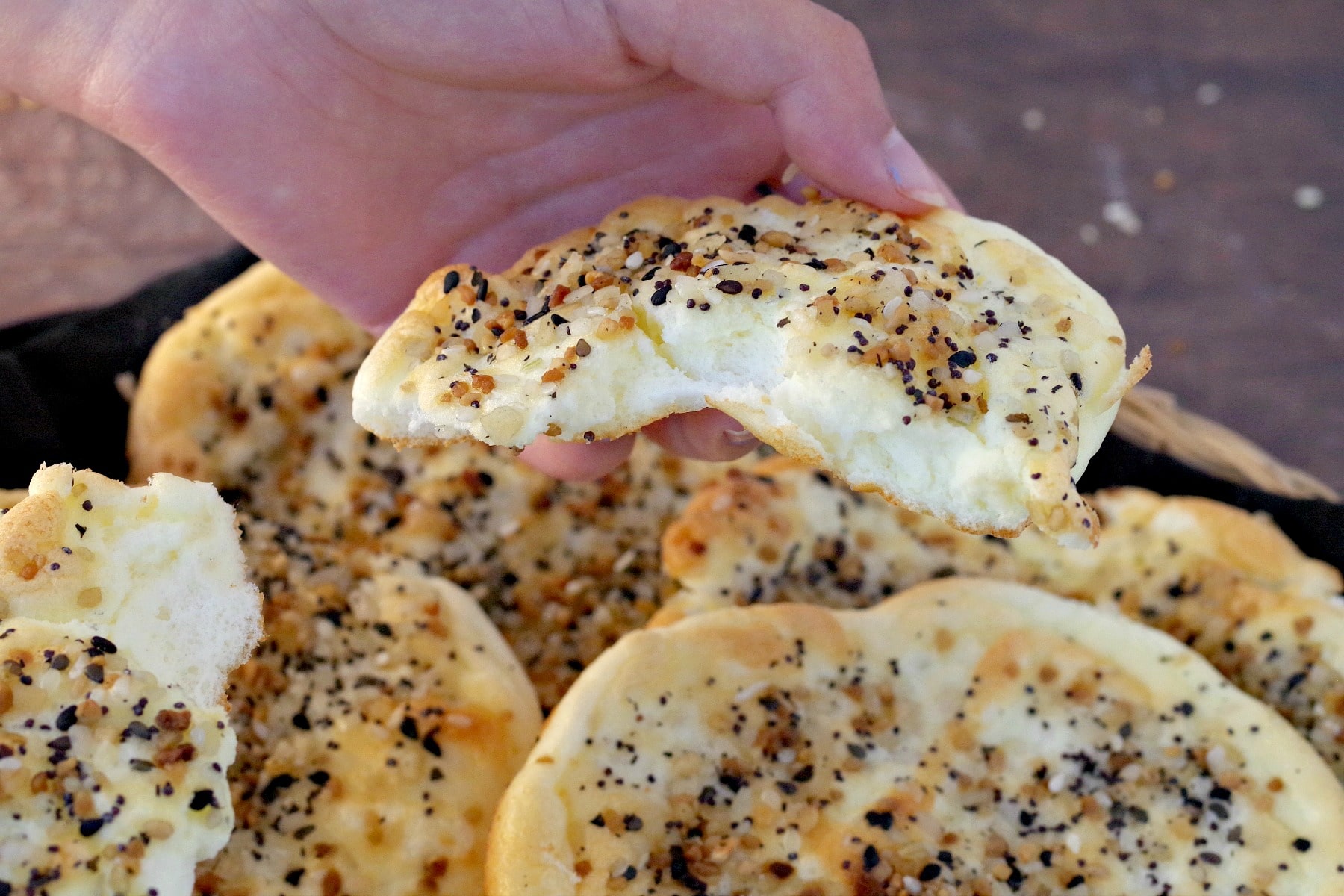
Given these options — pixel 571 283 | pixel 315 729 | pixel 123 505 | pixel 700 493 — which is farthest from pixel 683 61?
pixel 315 729

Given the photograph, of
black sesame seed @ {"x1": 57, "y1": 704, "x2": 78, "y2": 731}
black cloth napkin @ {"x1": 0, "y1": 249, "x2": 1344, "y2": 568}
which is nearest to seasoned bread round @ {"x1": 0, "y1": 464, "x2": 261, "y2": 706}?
black sesame seed @ {"x1": 57, "y1": 704, "x2": 78, "y2": 731}

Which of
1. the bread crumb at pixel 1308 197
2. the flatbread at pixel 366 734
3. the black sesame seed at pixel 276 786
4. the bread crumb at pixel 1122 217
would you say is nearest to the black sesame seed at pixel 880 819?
the flatbread at pixel 366 734

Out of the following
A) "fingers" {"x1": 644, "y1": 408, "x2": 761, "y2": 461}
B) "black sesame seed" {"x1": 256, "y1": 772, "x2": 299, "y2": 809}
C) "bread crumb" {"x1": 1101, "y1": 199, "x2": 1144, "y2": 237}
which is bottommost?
"black sesame seed" {"x1": 256, "y1": 772, "x2": 299, "y2": 809}

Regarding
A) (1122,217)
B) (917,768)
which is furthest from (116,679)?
(1122,217)

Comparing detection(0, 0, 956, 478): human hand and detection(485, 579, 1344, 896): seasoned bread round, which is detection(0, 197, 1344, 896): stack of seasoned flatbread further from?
detection(0, 0, 956, 478): human hand

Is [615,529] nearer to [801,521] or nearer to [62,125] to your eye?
[801,521]

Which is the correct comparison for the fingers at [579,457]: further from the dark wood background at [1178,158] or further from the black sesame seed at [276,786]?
the dark wood background at [1178,158]
